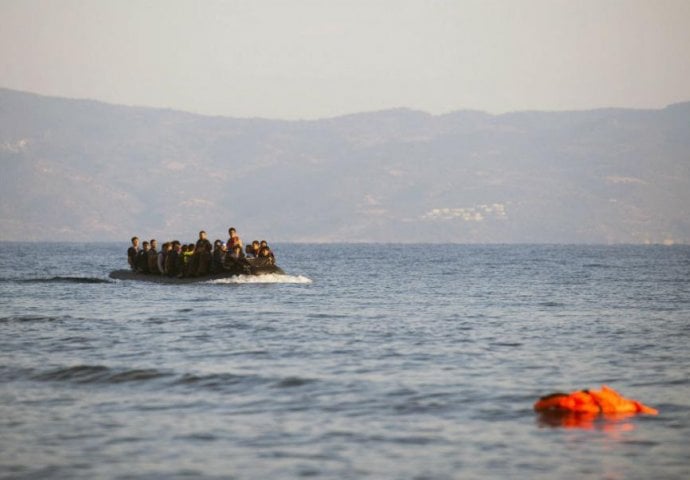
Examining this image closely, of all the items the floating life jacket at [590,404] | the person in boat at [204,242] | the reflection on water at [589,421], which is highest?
the person in boat at [204,242]

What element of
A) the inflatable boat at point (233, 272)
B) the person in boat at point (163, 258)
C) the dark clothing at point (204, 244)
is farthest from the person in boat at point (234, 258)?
the person in boat at point (163, 258)

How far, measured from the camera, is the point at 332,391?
18062 millimetres

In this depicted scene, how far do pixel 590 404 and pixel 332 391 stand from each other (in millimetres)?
4124

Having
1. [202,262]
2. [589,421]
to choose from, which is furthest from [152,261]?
[589,421]

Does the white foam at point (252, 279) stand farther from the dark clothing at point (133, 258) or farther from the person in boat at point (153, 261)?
the dark clothing at point (133, 258)

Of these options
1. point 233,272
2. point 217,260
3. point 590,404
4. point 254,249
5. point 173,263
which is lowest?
point 590,404

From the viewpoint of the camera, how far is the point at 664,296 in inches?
1719

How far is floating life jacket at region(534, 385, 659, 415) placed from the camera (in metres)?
15.7

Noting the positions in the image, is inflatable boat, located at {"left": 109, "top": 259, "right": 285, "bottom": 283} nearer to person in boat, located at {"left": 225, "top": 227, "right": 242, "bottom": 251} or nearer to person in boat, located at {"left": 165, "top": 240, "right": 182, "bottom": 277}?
person in boat, located at {"left": 165, "top": 240, "right": 182, "bottom": 277}

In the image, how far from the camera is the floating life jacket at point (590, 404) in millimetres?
15688

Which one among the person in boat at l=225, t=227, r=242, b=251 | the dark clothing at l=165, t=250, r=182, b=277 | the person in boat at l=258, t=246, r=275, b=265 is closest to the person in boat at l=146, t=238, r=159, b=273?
the dark clothing at l=165, t=250, r=182, b=277

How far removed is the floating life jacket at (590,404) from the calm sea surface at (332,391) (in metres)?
0.31

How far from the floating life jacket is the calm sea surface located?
31cm

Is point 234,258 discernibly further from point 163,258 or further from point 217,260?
point 163,258
